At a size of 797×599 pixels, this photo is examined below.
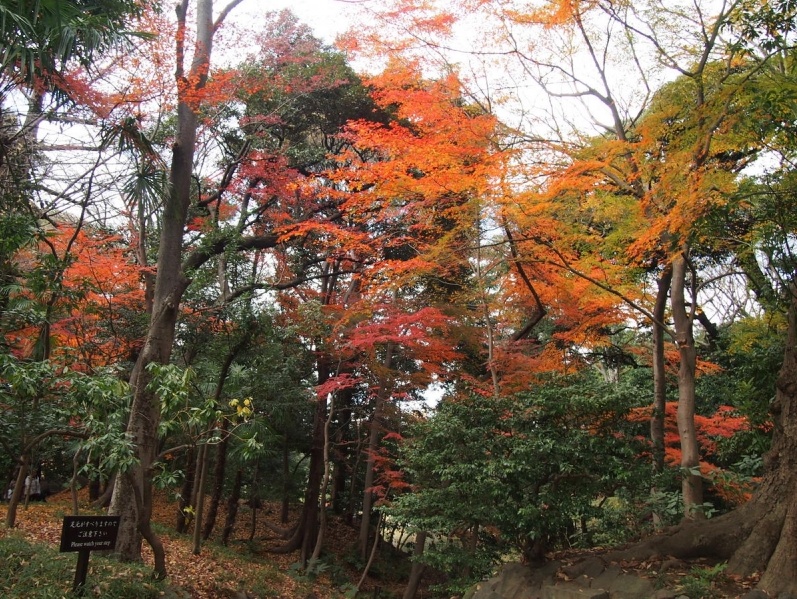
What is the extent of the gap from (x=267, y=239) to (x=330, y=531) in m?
11.0

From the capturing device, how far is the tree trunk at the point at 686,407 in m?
7.45

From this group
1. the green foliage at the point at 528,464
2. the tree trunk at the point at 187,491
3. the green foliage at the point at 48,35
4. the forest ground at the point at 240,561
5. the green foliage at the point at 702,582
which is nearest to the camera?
the green foliage at the point at 702,582

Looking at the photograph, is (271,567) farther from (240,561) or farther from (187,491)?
(187,491)

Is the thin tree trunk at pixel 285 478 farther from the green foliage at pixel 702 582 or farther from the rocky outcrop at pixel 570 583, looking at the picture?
the green foliage at pixel 702 582

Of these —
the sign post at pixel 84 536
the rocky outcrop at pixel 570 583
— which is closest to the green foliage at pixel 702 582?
the rocky outcrop at pixel 570 583

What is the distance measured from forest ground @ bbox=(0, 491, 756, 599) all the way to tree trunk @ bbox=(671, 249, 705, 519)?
1.55 meters

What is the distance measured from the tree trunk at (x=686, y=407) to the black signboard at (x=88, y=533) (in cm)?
672

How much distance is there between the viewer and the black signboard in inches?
207

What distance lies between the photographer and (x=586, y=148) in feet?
28.8

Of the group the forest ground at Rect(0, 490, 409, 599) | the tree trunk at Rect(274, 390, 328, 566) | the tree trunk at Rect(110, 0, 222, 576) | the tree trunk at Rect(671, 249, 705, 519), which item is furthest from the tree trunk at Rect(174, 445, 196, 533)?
the tree trunk at Rect(671, 249, 705, 519)

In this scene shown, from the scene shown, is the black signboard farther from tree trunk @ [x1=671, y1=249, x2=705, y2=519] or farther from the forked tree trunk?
tree trunk @ [x1=671, y1=249, x2=705, y2=519]

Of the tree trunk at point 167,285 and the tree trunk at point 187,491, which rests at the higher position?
the tree trunk at point 167,285

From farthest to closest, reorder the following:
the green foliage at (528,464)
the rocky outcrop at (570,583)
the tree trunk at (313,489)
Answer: the tree trunk at (313,489), the green foliage at (528,464), the rocky outcrop at (570,583)

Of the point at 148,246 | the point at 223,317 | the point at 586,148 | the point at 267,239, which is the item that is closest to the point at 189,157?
the point at 267,239
